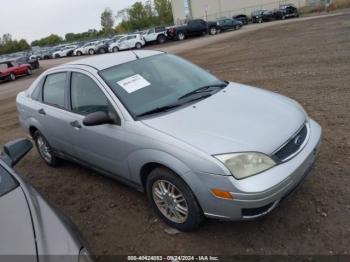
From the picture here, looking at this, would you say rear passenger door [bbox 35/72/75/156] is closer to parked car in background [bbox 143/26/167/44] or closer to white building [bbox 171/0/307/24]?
parked car in background [bbox 143/26/167/44]

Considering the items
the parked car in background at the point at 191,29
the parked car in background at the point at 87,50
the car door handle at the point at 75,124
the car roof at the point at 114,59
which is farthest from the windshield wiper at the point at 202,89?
the parked car in background at the point at 87,50

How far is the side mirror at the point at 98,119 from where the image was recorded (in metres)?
3.42

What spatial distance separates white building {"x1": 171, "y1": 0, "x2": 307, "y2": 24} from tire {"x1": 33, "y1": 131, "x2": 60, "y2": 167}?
57832mm

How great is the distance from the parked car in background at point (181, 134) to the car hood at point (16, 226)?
47.7 inches

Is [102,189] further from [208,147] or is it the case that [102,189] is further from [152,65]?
[208,147]

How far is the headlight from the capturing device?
108 inches

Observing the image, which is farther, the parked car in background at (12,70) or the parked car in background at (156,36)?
the parked car in background at (156,36)

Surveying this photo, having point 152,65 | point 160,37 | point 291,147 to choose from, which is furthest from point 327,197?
point 160,37

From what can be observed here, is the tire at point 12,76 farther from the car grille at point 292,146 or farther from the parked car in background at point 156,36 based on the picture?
the car grille at point 292,146

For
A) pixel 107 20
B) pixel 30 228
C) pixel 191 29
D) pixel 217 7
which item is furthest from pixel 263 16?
pixel 107 20

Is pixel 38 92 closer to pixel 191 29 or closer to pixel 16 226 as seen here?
pixel 16 226

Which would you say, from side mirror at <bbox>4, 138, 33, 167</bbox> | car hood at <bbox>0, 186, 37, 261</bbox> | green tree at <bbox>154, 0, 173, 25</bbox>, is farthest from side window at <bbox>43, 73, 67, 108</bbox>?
green tree at <bbox>154, 0, 173, 25</bbox>

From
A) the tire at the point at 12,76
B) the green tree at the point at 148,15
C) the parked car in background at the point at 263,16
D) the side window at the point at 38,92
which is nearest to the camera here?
the side window at the point at 38,92

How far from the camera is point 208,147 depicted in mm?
2840
